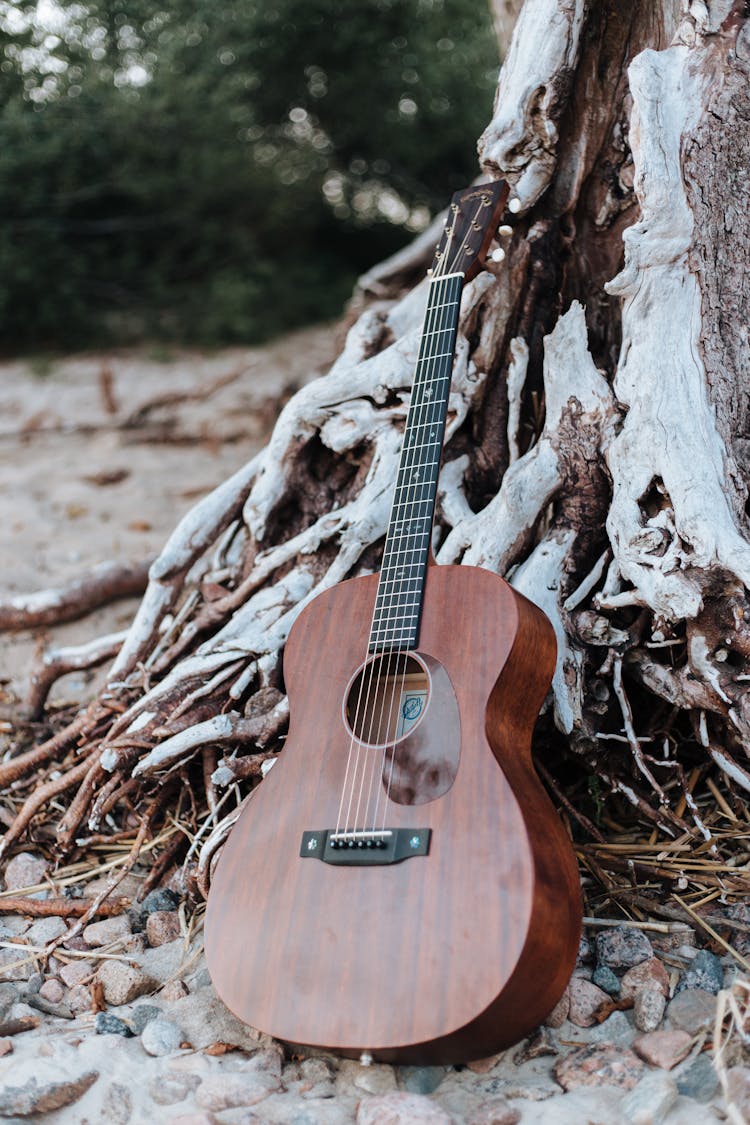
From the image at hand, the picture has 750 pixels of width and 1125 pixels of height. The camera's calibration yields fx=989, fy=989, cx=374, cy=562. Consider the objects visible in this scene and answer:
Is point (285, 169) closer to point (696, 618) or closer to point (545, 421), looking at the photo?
point (545, 421)

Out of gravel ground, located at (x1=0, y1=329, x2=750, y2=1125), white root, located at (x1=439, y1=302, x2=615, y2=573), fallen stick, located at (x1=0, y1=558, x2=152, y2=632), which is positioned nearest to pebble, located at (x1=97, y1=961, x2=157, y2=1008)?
gravel ground, located at (x1=0, y1=329, x2=750, y2=1125)

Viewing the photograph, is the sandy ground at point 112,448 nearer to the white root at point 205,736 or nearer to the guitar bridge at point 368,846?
the white root at point 205,736

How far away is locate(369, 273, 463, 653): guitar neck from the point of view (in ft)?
7.25

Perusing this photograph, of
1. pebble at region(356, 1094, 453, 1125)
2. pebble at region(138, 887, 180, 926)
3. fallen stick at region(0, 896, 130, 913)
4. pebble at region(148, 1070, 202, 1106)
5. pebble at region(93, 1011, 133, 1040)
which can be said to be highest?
pebble at region(138, 887, 180, 926)

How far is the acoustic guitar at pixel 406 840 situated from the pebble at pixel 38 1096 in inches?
12.5

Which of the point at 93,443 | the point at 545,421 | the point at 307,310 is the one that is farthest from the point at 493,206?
the point at 307,310

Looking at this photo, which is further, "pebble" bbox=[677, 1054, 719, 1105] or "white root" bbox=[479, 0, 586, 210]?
"white root" bbox=[479, 0, 586, 210]

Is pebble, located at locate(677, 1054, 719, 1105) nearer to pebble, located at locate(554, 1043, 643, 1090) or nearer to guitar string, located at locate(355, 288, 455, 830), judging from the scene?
pebble, located at locate(554, 1043, 643, 1090)

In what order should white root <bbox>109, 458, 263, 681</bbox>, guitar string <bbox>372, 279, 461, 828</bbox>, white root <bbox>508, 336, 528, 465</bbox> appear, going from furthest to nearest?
white root <bbox>109, 458, 263, 681</bbox>
white root <bbox>508, 336, 528, 465</bbox>
guitar string <bbox>372, 279, 461, 828</bbox>

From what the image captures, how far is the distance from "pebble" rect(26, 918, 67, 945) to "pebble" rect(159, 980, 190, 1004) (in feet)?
1.20

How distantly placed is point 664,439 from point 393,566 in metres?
0.75

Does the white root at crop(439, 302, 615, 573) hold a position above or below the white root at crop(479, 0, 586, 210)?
below

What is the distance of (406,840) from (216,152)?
201 inches

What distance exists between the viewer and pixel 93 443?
5305 millimetres
